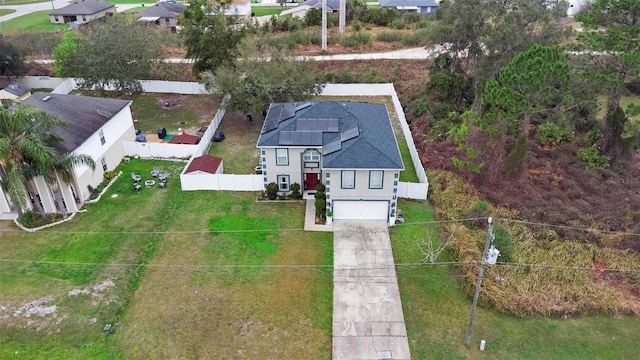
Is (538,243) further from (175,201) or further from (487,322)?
(175,201)

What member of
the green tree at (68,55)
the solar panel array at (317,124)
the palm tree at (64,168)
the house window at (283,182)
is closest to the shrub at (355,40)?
the green tree at (68,55)

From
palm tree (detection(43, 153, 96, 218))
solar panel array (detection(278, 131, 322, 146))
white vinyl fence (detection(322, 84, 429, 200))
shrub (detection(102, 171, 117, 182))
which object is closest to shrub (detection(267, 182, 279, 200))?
solar panel array (detection(278, 131, 322, 146))

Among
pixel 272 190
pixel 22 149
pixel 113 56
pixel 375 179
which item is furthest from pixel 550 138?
pixel 113 56

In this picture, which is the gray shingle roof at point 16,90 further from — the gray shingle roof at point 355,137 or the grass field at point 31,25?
the grass field at point 31,25

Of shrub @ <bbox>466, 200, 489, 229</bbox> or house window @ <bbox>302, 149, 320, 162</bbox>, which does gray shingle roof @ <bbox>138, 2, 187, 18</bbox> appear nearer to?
Answer: house window @ <bbox>302, 149, 320, 162</bbox>

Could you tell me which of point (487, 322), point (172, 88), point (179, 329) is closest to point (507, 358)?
point (487, 322)

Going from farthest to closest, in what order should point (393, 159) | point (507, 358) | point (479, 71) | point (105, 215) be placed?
1. point (479, 71)
2. point (105, 215)
3. point (393, 159)
4. point (507, 358)

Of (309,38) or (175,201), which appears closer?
(175,201)
